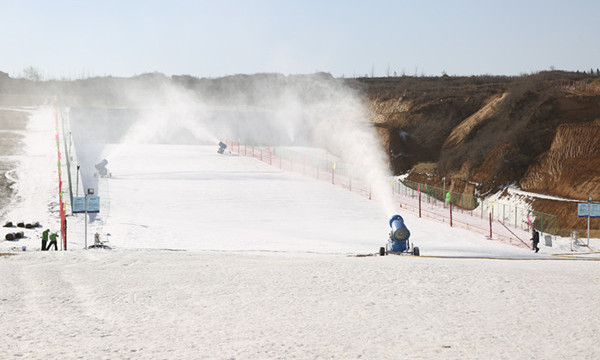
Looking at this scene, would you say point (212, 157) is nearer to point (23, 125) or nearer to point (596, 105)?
point (23, 125)

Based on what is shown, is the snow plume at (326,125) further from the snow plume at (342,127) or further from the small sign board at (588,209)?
the small sign board at (588,209)

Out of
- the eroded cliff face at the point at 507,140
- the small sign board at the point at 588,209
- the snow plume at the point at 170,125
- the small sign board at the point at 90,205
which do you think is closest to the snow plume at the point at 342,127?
the eroded cliff face at the point at 507,140

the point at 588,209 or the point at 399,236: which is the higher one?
the point at 588,209

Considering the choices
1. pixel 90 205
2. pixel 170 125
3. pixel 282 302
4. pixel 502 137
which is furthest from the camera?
pixel 170 125

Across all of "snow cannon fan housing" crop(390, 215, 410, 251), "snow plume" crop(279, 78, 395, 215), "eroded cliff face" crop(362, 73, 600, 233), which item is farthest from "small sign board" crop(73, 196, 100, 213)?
"eroded cliff face" crop(362, 73, 600, 233)

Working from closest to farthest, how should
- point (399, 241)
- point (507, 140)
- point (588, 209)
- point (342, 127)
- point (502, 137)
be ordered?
1. point (399, 241)
2. point (588, 209)
3. point (507, 140)
4. point (502, 137)
5. point (342, 127)

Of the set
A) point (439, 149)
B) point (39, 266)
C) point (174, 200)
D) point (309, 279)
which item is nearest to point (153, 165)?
point (174, 200)

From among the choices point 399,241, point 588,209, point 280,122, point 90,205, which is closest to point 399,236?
point 399,241

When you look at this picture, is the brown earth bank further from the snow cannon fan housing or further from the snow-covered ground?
the snow-covered ground

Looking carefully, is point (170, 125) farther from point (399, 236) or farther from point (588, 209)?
point (399, 236)

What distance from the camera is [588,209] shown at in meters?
33.6

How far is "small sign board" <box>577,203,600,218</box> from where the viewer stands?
3359cm

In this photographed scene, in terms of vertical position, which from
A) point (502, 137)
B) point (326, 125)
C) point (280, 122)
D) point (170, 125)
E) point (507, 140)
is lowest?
point (507, 140)

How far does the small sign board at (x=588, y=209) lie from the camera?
3359 centimetres
